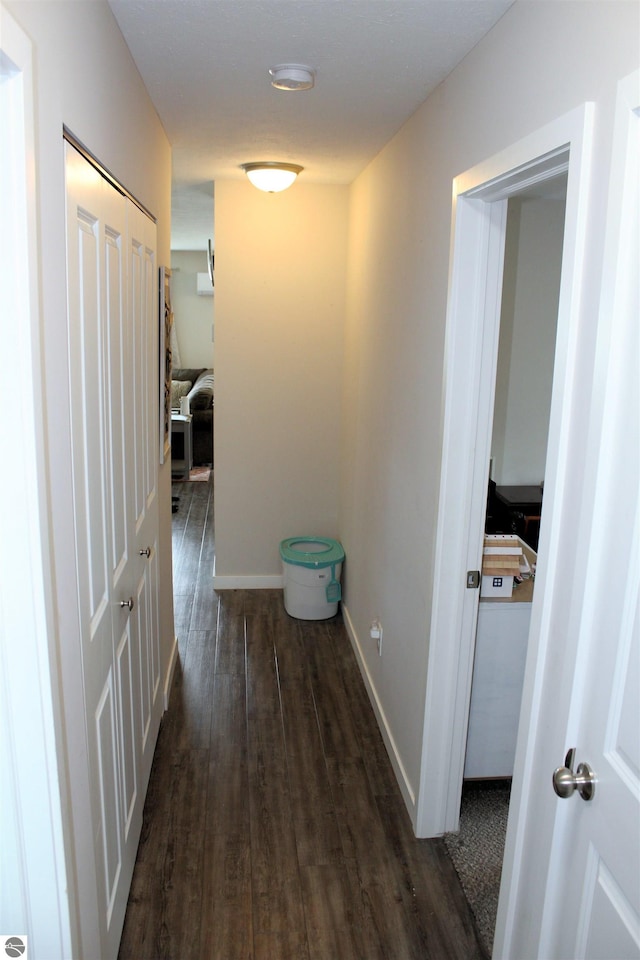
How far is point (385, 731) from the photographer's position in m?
3.15

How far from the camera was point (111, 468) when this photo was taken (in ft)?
6.45

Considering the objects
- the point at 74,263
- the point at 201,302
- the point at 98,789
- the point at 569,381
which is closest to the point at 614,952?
the point at 569,381

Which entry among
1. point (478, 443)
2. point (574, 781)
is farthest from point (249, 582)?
point (574, 781)

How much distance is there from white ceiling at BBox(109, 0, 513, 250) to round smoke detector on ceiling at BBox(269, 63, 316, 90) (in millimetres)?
27

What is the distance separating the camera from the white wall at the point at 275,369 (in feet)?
14.2

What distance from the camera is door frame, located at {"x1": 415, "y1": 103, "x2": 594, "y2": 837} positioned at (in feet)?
4.89

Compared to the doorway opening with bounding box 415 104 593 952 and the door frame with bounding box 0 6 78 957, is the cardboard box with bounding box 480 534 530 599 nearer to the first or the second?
the doorway opening with bounding box 415 104 593 952

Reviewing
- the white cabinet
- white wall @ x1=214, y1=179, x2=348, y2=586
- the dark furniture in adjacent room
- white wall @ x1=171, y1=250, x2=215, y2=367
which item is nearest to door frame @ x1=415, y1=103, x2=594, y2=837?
the white cabinet

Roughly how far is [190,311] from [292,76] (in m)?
7.51

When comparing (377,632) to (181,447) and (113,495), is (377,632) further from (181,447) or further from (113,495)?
(181,447)

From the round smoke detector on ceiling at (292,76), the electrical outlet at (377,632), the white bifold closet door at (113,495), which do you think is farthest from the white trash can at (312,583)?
the round smoke detector on ceiling at (292,76)

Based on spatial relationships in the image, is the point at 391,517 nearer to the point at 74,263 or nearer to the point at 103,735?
the point at 103,735

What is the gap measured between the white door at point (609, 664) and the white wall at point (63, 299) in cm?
96

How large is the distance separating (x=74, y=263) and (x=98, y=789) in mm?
1216
